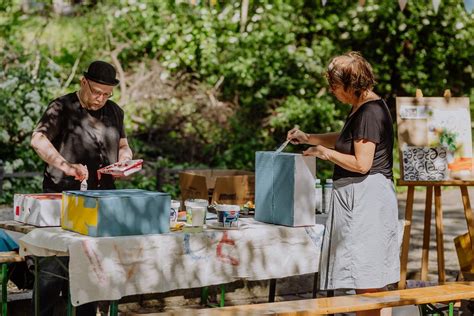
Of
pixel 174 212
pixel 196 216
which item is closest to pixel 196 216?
pixel 196 216

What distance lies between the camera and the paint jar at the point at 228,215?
14.4 ft

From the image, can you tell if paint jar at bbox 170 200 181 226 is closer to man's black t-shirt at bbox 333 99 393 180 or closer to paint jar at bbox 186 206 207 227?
paint jar at bbox 186 206 207 227

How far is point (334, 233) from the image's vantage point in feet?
14.5

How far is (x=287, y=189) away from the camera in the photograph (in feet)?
14.9

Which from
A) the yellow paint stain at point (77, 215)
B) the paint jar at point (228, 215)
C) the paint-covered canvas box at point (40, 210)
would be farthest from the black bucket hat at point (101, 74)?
the paint jar at point (228, 215)

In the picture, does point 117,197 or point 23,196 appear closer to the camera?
point 117,197

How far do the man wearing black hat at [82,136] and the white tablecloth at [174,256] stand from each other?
582 millimetres

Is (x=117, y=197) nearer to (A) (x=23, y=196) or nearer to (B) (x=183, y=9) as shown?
(A) (x=23, y=196)

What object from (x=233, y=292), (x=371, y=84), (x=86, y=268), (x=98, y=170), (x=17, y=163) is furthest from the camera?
(x=17, y=163)

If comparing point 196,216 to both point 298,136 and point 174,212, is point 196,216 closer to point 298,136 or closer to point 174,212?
point 174,212

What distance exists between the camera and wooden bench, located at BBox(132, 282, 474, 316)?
3.96 m

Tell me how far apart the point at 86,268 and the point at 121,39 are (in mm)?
9047

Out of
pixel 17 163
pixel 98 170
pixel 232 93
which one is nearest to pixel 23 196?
pixel 98 170

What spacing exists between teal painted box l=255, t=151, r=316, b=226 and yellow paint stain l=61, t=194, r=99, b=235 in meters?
1.04
